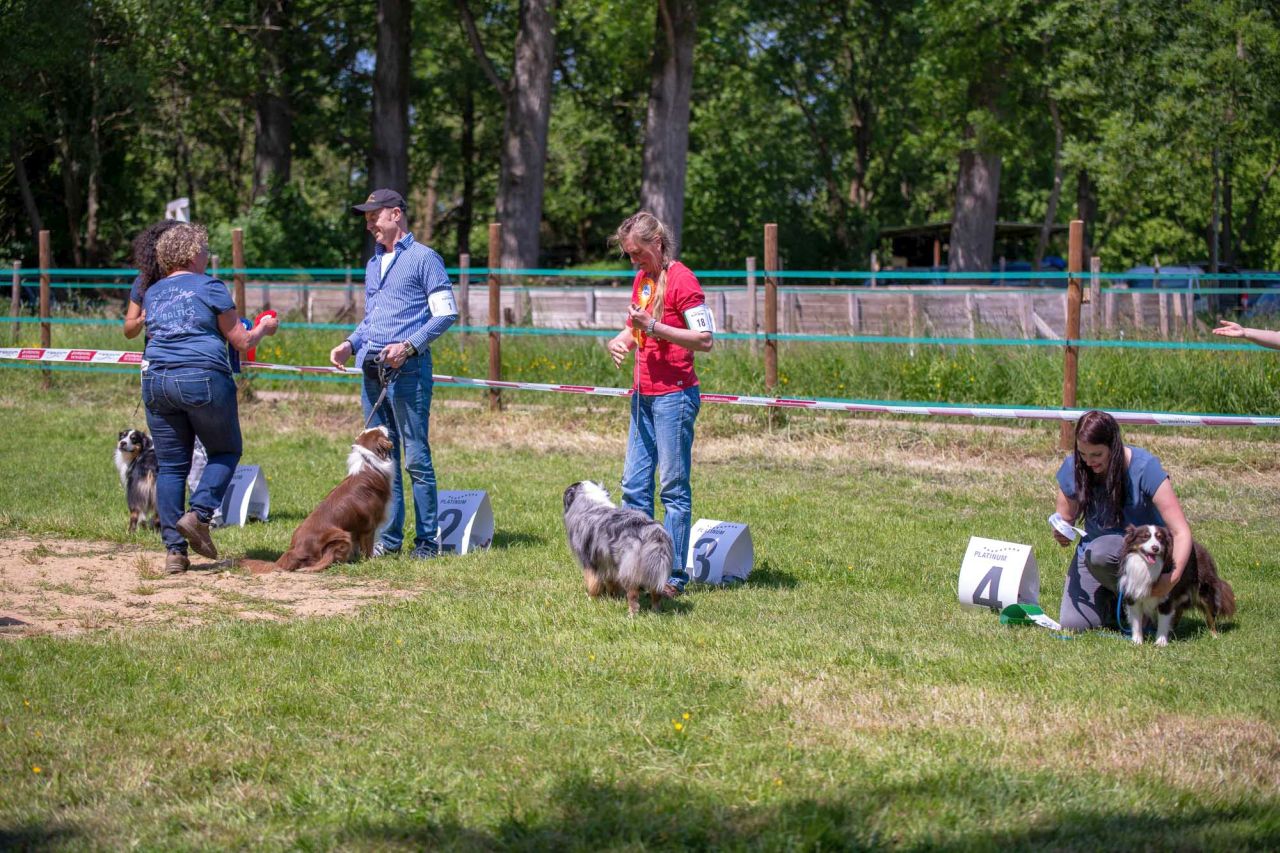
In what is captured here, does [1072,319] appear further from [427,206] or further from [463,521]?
[427,206]

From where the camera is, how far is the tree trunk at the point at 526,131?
21.5m

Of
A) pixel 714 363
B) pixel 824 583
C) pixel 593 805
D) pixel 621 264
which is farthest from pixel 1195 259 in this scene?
pixel 593 805

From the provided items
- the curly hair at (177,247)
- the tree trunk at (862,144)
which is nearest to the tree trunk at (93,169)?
the tree trunk at (862,144)

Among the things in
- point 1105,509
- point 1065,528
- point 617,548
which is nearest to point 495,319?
point 617,548

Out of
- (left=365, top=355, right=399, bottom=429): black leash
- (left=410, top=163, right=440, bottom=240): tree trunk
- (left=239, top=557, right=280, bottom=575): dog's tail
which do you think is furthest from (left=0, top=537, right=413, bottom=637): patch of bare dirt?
(left=410, top=163, right=440, bottom=240): tree trunk

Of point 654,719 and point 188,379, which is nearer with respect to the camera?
point 654,719

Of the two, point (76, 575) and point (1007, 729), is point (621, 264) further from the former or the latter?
point (1007, 729)

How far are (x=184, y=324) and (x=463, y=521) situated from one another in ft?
6.56

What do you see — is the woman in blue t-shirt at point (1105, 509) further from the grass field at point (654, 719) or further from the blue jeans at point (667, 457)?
the blue jeans at point (667, 457)

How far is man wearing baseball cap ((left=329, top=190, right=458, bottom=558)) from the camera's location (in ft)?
22.9

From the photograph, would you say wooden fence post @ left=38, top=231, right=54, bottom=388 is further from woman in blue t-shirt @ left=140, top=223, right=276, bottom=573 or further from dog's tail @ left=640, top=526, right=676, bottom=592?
dog's tail @ left=640, top=526, right=676, bottom=592

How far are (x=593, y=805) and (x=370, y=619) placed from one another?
246cm

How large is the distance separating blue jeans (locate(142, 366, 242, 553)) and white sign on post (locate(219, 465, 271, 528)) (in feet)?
4.73

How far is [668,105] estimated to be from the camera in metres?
21.7
